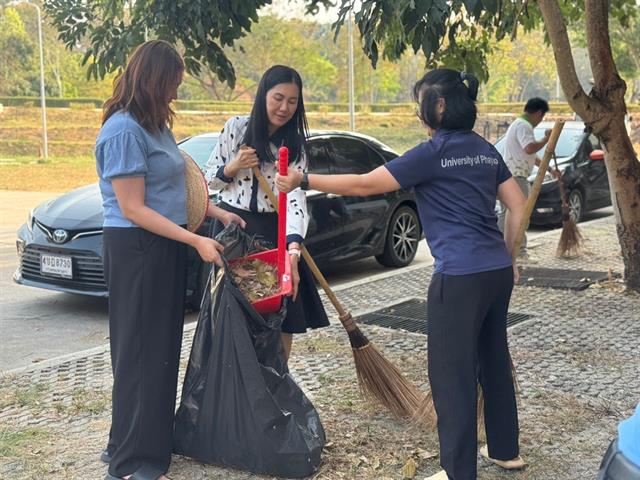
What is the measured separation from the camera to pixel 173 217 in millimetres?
3445

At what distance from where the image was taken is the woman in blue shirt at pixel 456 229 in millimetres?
Answer: 3260

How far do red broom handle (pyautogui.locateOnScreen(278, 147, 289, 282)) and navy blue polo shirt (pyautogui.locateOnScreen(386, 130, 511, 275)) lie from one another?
507 mm

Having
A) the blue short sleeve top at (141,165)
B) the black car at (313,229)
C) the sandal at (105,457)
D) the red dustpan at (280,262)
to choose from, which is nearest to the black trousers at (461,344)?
the red dustpan at (280,262)

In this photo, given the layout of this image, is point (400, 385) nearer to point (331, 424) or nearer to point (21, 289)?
point (331, 424)

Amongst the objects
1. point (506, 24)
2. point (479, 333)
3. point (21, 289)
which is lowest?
point (21, 289)

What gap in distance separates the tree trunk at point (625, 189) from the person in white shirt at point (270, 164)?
4.03 metres

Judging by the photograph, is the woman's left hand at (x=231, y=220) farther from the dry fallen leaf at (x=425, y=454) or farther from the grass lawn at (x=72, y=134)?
the grass lawn at (x=72, y=134)

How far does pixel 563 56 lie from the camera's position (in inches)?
270

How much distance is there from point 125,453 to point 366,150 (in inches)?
232

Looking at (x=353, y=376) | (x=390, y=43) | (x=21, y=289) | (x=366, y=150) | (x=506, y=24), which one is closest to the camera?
(x=353, y=376)

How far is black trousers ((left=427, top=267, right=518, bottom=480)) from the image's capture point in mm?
3277

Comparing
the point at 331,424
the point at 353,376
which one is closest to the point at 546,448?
the point at 331,424

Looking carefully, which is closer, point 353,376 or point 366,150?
point 353,376

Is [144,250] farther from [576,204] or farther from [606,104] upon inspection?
[576,204]
